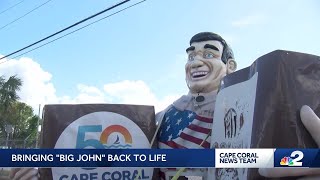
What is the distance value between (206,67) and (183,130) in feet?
2.45

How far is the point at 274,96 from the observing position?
270cm

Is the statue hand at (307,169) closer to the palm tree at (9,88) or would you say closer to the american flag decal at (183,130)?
the american flag decal at (183,130)

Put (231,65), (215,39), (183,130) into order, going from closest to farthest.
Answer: (183,130), (215,39), (231,65)

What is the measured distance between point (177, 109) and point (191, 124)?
0.31 meters

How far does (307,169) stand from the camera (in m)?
2.65

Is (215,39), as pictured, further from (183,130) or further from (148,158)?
(148,158)

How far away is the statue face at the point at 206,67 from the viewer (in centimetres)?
461

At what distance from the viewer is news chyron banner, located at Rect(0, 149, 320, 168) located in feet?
9.13

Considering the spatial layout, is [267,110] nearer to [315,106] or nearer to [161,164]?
[315,106]

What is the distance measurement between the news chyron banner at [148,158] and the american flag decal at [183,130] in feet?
2.22

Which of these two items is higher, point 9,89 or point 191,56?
point 9,89

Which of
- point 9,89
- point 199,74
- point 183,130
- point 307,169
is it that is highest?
point 9,89

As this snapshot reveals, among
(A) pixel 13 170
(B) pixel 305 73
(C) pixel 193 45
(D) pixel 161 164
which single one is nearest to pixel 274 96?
(B) pixel 305 73

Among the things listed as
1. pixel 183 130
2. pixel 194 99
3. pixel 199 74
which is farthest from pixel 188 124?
pixel 199 74
